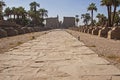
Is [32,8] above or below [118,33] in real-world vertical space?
above

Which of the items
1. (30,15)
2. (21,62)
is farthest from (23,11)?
(21,62)

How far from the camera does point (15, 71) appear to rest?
5301 mm

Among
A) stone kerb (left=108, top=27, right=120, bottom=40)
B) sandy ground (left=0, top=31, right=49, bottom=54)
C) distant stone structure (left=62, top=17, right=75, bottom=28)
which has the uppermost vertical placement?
distant stone structure (left=62, top=17, right=75, bottom=28)

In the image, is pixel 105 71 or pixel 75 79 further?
pixel 105 71

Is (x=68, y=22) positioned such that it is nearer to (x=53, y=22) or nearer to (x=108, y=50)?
(x=53, y=22)

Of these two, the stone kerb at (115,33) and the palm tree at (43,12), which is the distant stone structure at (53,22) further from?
the stone kerb at (115,33)

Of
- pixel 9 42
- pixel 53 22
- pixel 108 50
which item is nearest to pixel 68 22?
pixel 53 22

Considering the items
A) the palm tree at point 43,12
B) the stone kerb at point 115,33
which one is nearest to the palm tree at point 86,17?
the palm tree at point 43,12

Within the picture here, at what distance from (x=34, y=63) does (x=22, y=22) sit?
68.0 metres

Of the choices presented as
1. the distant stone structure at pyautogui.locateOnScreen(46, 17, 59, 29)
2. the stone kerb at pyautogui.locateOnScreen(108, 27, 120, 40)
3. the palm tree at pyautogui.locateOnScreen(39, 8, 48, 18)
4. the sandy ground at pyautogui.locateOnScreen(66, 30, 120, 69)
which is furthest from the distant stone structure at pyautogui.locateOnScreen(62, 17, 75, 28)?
the sandy ground at pyautogui.locateOnScreen(66, 30, 120, 69)

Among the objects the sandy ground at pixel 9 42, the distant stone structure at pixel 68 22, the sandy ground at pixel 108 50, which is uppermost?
the distant stone structure at pixel 68 22

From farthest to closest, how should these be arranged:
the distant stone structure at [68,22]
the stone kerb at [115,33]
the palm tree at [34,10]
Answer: the distant stone structure at [68,22] < the palm tree at [34,10] < the stone kerb at [115,33]

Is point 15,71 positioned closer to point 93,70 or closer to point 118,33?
point 93,70

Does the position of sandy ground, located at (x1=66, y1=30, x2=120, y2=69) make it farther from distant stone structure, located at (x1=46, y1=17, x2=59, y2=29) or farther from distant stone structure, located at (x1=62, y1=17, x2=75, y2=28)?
distant stone structure, located at (x1=46, y1=17, x2=59, y2=29)
